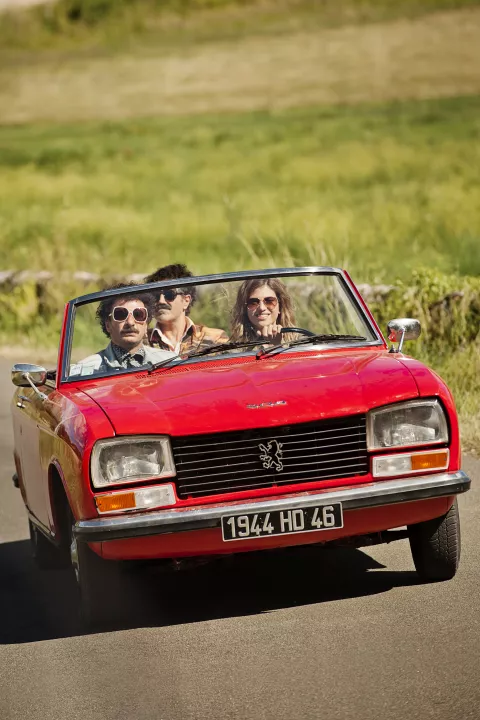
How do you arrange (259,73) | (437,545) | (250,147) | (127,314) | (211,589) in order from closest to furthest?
(437,545), (211,589), (127,314), (250,147), (259,73)

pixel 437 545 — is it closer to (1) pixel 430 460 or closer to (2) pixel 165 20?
(1) pixel 430 460

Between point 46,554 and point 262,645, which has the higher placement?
point 46,554

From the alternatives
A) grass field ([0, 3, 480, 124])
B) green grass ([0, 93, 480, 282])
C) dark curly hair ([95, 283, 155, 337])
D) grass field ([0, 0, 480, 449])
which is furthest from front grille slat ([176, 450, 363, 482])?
grass field ([0, 3, 480, 124])

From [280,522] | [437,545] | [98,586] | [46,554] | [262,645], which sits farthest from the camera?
[46,554]

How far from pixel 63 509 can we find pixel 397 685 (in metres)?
2.33

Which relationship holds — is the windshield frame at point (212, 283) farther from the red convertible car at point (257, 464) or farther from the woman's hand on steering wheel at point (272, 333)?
the red convertible car at point (257, 464)

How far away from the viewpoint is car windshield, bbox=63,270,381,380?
757 cm

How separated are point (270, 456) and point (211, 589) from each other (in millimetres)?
1137

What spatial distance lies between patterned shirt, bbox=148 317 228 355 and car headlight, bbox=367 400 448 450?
134 cm

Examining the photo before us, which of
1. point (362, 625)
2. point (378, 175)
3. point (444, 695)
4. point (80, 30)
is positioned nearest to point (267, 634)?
point (362, 625)

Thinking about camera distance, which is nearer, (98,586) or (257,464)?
(257,464)

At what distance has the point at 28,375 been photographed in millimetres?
7691

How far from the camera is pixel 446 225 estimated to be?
26.3m

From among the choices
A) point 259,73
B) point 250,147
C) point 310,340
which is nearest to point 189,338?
point 310,340
